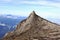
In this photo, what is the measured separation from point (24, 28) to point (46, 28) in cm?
164

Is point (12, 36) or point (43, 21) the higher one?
point (43, 21)

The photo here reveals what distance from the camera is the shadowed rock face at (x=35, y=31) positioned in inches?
531

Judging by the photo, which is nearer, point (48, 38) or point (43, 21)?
point (48, 38)

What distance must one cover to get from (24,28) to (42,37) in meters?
1.79

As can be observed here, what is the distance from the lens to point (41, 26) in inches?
561

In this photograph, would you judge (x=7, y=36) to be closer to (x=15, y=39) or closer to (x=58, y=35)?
(x=15, y=39)

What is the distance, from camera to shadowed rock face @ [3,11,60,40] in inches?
531

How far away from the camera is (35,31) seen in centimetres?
1398

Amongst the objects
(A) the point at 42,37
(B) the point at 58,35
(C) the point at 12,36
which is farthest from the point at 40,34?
(C) the point at 12,36

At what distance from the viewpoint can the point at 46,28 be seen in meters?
14.1

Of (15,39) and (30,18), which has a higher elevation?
(30,18)

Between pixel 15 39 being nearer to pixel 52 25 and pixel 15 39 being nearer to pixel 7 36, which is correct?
pixel 7 36

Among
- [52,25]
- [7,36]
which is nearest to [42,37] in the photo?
[52,25]

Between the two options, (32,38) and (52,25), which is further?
(52,25)
